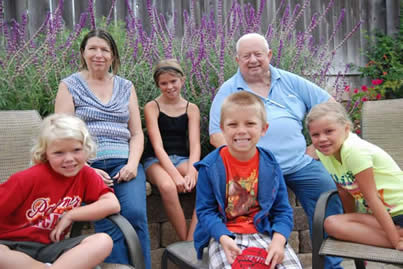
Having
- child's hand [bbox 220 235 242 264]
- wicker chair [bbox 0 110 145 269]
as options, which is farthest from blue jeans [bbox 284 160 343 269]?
wicker chair [bbox 0 110 145 269]

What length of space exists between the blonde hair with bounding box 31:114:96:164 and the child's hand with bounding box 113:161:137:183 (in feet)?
1.58

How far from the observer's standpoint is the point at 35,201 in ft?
6.95

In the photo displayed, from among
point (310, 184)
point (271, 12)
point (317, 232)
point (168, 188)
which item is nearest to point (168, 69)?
point (168, 188)

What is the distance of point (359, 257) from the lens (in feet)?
6.88

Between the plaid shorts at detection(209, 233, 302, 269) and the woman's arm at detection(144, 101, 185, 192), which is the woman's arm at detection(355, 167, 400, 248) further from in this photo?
the woman's arm at detection(144, 101, 185, 192)

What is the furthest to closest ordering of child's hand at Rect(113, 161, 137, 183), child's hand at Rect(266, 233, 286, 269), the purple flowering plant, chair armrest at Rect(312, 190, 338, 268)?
the purple flowering plant
child's hand at Rect(113, 161, 137, 183)
chair armrest at Rect(312, 190, 338, 268)
child's hand at Rect(266, 233, 286, 269)

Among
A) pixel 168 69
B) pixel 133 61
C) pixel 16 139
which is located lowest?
pixel 16 139

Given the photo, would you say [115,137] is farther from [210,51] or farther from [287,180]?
[210,51]

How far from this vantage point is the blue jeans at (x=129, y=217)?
8.60 ft

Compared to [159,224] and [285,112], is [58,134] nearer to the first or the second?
[159,224]

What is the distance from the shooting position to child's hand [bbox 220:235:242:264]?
197cm

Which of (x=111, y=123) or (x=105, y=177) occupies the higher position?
(x=111, y=123)

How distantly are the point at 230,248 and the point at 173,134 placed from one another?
4.62 ft

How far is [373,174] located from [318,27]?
14.5 ft
